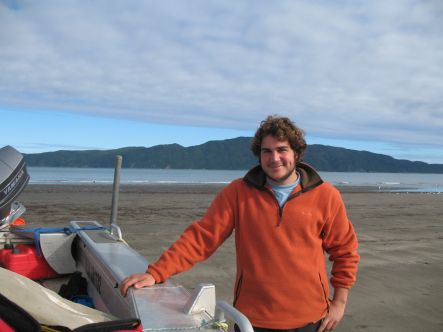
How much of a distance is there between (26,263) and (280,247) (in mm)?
2687

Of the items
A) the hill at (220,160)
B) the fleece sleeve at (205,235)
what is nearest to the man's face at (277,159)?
the fleece sleeve at (205,235)

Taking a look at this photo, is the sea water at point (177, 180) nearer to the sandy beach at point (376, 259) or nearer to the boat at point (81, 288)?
the sandy beach at point (376, 259)

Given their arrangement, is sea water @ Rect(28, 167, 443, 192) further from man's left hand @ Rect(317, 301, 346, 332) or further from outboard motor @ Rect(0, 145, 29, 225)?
man's left hand @ Rect(317, 301, 346, 332)

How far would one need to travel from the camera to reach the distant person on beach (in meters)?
2.25

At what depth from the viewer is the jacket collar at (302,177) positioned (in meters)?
2.31

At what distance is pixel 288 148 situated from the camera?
2.28 m

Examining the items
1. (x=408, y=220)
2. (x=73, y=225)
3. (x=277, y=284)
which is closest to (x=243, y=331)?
(x=277, y=284)

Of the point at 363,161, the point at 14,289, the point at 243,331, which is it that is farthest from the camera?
the point at 363,161

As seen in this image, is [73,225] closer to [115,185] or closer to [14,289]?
[115,185]

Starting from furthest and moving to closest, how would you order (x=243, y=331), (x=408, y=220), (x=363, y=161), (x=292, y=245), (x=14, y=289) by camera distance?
(x=363, y=161) → (x=408, y=220) → (x=292, y=245) → (x=14, y=289) → (x=243, y=331)

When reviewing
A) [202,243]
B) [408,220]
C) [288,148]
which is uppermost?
[288,148]

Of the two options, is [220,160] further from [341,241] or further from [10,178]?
[341,241]

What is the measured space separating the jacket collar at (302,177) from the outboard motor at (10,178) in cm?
273

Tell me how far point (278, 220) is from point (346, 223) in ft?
1.21
